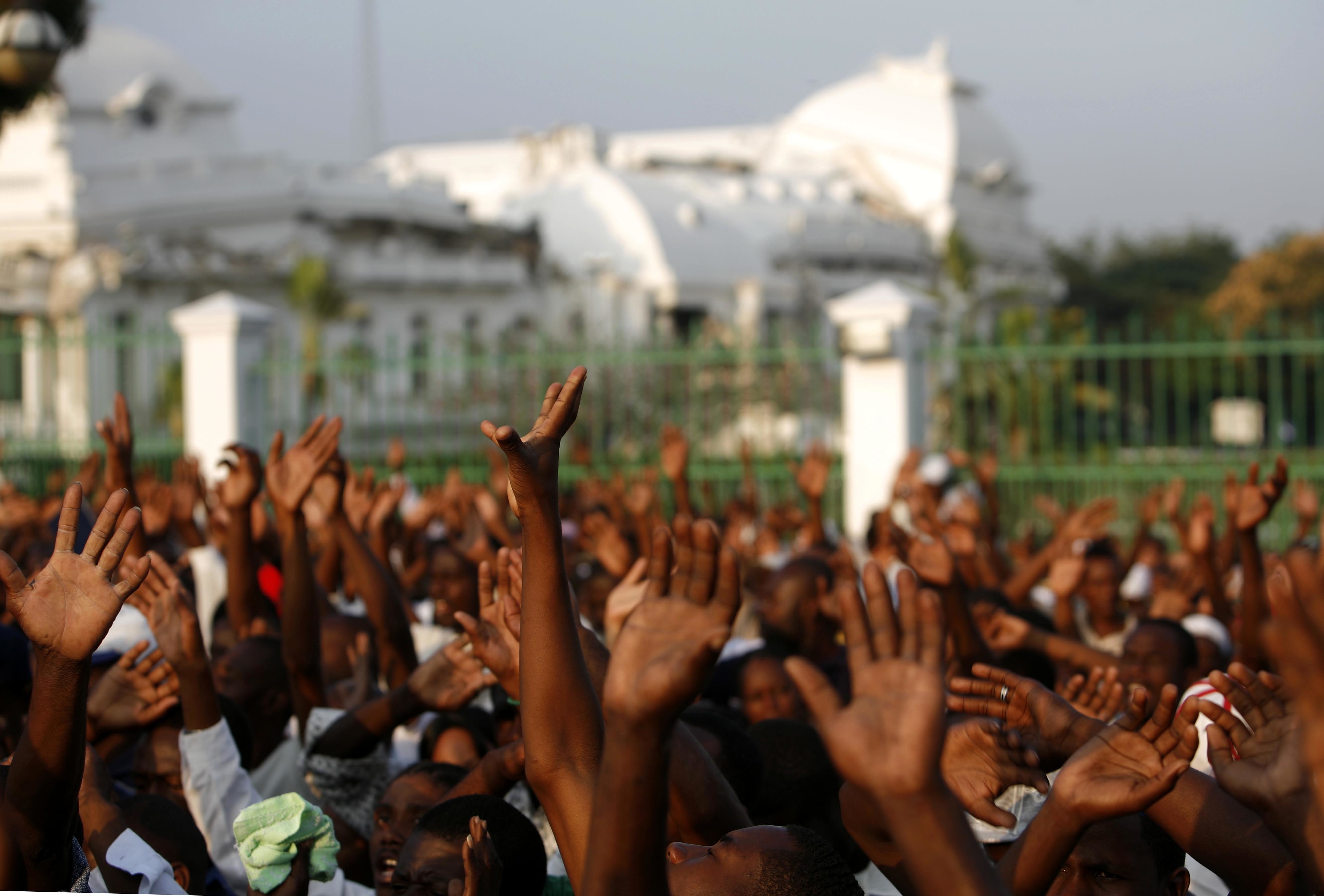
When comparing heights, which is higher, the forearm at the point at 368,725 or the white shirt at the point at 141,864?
the forearm at the point at 368,725

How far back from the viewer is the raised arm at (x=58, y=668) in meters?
1.98

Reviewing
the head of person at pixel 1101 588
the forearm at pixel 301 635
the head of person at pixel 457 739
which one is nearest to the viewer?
the head of person at pixel 457 739

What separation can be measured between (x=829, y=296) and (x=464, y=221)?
893 cm

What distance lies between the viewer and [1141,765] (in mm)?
1791

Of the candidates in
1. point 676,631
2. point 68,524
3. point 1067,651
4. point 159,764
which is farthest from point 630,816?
point 1067,651

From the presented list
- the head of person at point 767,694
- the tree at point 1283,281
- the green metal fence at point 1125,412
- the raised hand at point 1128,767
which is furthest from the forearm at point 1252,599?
the tree at point 1283,281

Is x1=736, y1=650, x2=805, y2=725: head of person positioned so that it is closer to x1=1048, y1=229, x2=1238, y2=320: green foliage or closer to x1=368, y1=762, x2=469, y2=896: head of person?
x1=368, y1=762, x2=469, y2=896: head of person

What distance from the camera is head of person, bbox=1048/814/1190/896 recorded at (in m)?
2.09

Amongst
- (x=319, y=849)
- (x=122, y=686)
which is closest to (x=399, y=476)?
(x=122, y=686)

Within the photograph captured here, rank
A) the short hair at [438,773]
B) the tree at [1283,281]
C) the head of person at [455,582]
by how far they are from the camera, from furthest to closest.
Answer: the tree at [1283,281] → the head of person at [455,582] → the short hair at [438,773]

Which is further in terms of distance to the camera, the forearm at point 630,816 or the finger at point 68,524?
the finger at point 68,524

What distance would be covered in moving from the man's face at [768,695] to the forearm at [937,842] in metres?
2.00

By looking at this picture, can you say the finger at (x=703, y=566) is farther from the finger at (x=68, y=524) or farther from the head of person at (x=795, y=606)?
the head of person at (x=795, y=606)

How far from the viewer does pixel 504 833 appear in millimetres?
2254
